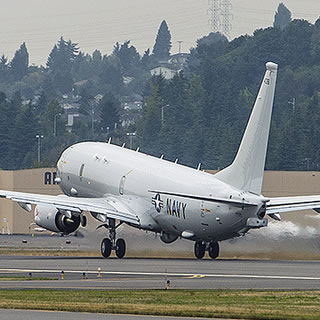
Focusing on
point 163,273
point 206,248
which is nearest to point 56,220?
point 206,248

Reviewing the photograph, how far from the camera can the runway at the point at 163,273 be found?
156 feet

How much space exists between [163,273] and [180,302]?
1373cm

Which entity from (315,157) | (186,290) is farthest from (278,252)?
(315,157)

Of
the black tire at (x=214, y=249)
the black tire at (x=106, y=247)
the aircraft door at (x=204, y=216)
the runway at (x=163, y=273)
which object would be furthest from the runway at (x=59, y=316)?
the black tire at (x=106, y=247)

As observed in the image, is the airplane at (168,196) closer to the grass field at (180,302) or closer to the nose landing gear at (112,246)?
the nose landing gear at (112,246)

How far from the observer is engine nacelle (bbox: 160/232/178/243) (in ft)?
229

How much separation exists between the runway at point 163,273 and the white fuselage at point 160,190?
6.35 ft

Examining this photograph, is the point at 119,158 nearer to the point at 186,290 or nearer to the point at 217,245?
the point at 217,245

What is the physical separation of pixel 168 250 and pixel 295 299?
30299 millimetres

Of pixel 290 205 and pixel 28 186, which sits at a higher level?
pixel 28 186

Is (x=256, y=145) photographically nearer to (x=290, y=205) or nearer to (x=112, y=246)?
(x=290, y=205)

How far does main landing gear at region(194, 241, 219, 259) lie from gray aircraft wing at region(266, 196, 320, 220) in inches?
153

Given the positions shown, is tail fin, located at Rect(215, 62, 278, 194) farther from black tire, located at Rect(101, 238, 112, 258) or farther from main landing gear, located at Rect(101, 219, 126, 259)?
black tire, located at Rect(101, 238, 112, 258)

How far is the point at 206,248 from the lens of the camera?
6819 centimetres
